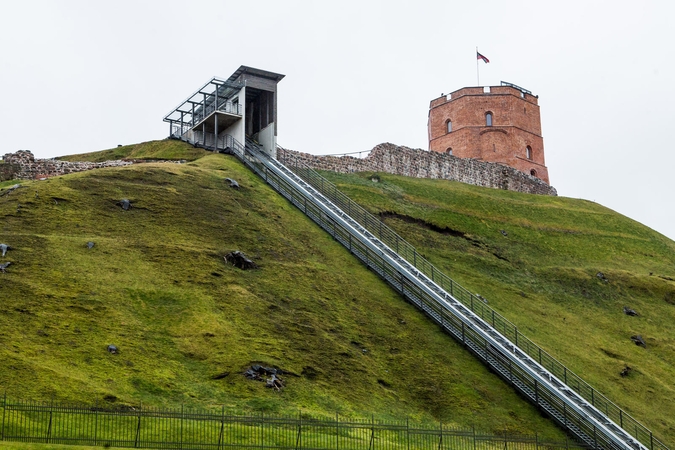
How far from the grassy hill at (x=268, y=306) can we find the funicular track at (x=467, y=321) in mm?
864

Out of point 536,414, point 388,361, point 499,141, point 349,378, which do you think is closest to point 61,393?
point 349,378

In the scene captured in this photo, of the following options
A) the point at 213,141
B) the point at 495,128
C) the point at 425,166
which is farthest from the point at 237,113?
the point at 495,128

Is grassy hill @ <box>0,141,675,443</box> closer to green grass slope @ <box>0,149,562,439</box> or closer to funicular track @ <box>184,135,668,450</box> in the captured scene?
green grass slope @ <box>0,149,562,439</box>

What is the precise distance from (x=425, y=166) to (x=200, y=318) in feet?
123

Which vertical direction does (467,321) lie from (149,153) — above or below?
below

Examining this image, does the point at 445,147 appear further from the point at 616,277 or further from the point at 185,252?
the point at 185,252

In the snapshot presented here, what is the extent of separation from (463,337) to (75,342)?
17495mm

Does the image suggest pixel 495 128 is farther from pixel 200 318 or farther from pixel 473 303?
pixel 200 318

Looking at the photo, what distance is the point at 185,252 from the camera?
3894cm

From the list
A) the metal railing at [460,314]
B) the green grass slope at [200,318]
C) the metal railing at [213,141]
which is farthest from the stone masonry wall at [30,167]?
the metal railing at [460,314]

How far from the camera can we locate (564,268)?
53.8 metres

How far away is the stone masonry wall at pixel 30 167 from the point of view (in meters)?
49.4

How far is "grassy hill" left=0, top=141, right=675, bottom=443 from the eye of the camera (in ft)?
99.8

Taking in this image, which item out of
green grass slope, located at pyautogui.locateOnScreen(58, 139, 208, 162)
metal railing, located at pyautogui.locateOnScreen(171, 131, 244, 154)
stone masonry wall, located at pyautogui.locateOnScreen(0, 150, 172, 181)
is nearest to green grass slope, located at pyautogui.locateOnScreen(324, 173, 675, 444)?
metal railing, located at pyautogui.locateOnScreen(171, 131, 244, 154)
